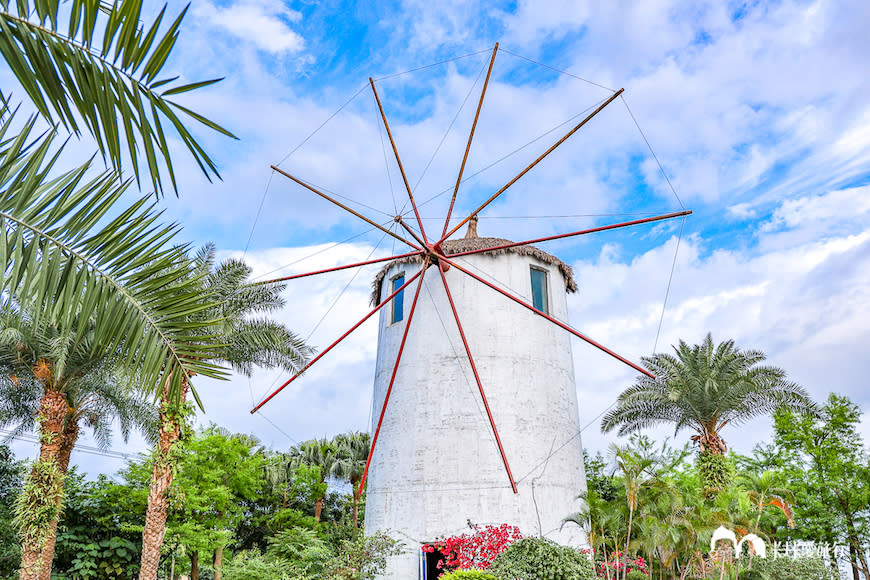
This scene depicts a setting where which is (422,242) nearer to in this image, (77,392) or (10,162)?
(77,392)

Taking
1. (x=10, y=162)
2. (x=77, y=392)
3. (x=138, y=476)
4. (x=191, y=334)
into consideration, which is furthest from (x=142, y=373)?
(x=138, y=476)

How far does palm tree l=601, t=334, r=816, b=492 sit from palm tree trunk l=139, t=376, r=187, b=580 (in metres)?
17.6

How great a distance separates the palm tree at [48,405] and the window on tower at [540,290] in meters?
13.3

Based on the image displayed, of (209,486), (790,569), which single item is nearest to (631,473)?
(790,569)

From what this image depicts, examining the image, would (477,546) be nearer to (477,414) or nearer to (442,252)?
(477,414)

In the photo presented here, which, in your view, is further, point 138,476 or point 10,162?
point 138,476

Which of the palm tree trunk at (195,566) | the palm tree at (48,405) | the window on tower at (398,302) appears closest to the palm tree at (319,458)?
the palm tree trunk at (195,566)

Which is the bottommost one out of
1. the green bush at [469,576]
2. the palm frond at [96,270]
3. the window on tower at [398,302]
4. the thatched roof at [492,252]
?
the green bush at [469,576]

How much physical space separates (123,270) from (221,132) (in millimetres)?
874

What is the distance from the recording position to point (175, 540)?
79.5ft

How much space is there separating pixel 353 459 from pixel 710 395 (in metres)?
19.6

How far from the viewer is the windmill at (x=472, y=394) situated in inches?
800

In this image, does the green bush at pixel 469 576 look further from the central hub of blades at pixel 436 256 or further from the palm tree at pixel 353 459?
the palm tree at pixel 353 459

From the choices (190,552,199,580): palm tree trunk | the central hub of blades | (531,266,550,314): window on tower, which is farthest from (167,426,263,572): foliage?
(531,266,550,314): window on tower
